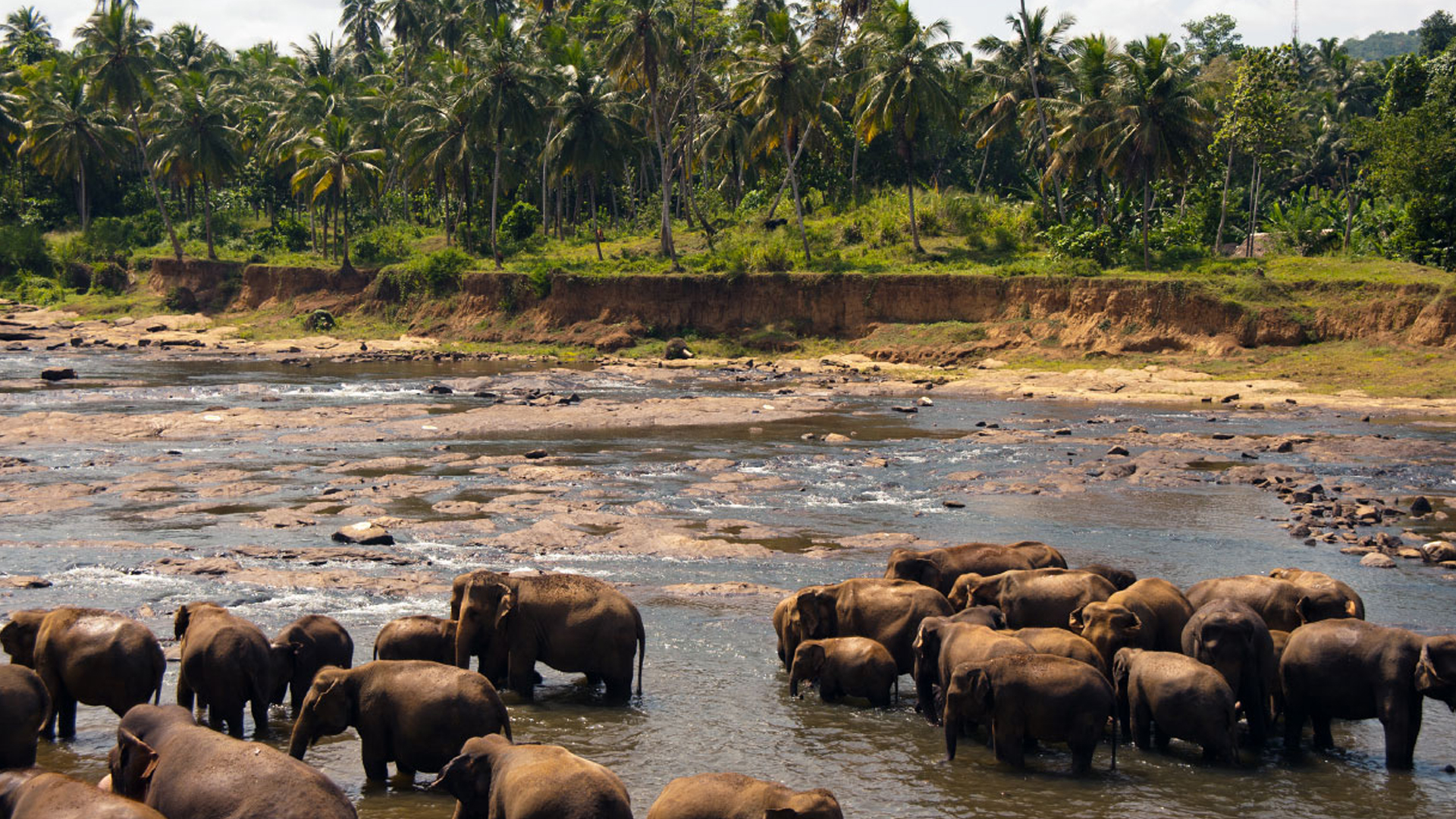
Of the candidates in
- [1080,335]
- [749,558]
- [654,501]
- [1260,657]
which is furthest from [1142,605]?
[1080,335]

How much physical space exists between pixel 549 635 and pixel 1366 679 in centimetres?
744

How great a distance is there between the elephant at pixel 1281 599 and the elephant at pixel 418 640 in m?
7.75

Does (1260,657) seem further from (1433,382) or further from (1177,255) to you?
(1177,255)

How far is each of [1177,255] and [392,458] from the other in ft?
119

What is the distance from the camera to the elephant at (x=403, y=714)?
9852 millimetres

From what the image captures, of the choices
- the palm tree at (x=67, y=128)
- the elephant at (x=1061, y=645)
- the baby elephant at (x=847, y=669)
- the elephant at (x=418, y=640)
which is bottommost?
the baby elephant at (x=847, y=669)

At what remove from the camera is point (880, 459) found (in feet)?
91.8

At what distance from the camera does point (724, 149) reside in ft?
211

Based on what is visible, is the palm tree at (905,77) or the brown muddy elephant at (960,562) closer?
the brown muddy elephant at (960,562)

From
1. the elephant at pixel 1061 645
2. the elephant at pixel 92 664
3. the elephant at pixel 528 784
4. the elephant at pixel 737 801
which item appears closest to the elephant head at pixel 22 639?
the elephant at pixel 92 664

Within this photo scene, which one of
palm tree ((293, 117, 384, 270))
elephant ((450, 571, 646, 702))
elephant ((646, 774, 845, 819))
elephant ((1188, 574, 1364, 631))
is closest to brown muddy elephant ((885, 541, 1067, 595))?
elephant ((1188, 574, 1364, 631))

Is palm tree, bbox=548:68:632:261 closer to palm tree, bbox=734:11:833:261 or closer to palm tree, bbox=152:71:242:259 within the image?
palm tree, bbox=734:11:833:261

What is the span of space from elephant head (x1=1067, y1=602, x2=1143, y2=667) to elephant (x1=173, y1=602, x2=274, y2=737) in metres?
7.59

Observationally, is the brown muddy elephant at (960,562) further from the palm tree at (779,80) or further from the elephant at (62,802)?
the palm tree at (779,80)
